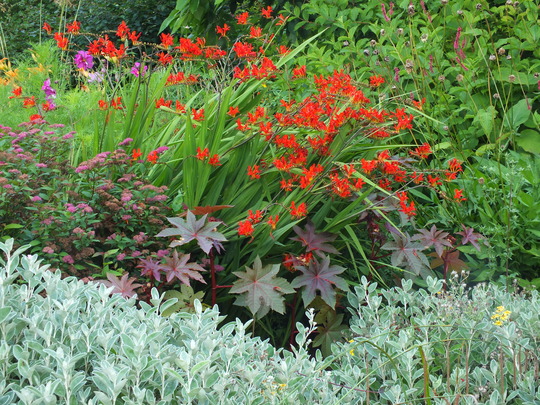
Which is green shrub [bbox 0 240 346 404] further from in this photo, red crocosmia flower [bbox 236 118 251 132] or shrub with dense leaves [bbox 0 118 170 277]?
red crocosmia flower [bbox 236 118 251 132]

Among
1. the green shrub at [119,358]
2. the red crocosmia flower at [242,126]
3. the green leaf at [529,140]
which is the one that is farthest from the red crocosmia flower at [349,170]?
the green leaf at [529,140]

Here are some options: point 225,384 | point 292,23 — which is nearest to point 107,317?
point 225,384

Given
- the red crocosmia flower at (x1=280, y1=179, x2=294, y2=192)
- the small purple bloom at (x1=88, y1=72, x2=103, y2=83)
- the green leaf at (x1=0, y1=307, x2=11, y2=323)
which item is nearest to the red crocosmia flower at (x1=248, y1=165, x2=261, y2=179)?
the red crocosmia flower at (x1=280, y1=179, x2=294, y2=192)

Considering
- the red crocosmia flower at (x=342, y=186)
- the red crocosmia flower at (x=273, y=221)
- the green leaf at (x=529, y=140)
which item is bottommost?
the green leaf at (x=529, y=140)

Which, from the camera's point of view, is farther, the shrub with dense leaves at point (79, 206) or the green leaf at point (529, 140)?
the green leaf at point (529, 140)

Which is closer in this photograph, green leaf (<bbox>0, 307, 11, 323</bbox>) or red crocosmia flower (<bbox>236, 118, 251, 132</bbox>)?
green leaf (<bbox>0, 307, 11, 323</bbox>)

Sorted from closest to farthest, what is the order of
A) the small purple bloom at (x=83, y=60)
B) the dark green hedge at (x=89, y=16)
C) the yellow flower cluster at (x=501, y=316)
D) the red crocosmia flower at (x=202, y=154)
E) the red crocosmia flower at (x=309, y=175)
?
the yellow flower cluster at (x=501, y=316) → the red crocosmia flower at (x=309, y=175) → the red crocosmia flower at (x=202, y=154) → the small purple bloom at (x=83, y=60) → the dark green hedge at (x=89, y=16)

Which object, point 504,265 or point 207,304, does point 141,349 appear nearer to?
point 207,304

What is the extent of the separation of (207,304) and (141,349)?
54.0 inches

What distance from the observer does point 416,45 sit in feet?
13.8

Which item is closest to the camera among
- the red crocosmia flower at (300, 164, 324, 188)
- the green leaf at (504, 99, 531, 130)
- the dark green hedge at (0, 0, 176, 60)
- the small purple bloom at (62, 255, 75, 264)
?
the small purple bloom at (62, 255, 75, 264)

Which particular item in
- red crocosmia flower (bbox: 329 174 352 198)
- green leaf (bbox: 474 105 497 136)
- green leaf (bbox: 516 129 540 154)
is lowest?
green leaf (bbox: 516 129 540 154)

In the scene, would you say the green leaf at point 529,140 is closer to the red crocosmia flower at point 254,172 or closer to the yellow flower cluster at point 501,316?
the red crocosmia flower at point 254,172

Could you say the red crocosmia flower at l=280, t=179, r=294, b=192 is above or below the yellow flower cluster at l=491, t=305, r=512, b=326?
below
